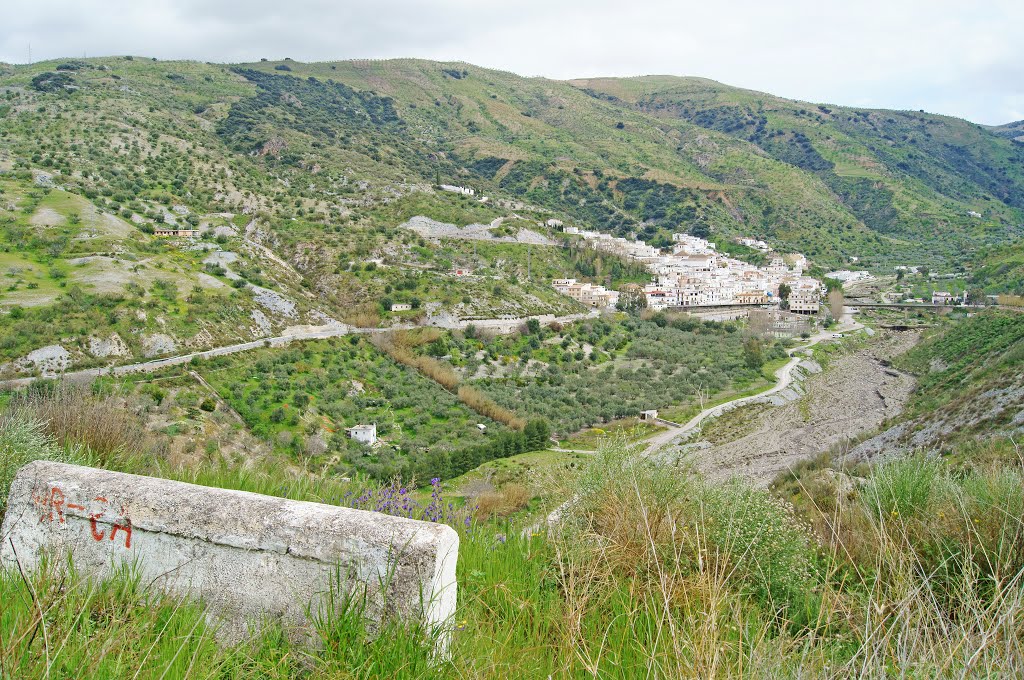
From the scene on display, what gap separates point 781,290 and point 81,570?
7441 centimetres

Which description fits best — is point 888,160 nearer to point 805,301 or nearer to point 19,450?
point 805,301

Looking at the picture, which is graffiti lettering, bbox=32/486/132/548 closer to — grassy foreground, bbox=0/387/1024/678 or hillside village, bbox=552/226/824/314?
grassy foreground, bbox=0/387/1024/678

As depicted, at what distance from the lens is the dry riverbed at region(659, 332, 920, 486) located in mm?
24281

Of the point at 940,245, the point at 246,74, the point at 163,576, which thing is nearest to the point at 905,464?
the point at 163,576

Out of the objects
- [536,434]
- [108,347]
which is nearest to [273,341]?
[108,347]

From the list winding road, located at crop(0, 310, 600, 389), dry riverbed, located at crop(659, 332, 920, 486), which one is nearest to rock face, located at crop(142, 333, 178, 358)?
winding road, located at crop(0, 310, 600, 389)

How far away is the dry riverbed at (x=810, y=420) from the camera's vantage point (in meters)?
24.3

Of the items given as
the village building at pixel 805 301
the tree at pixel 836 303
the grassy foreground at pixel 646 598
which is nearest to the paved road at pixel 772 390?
the tree at pixel 836 303

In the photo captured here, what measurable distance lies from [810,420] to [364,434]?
23.2 meters

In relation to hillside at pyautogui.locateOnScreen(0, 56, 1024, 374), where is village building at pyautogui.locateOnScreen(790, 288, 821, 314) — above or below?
below

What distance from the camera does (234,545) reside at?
9.15 ft

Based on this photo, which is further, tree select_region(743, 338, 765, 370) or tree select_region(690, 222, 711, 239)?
tree select_region(690, 222, 711, 239)

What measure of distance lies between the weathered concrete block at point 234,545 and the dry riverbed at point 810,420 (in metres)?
18.1

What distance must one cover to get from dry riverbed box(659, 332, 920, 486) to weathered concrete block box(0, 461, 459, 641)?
1812 centimetres
